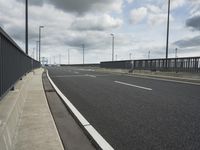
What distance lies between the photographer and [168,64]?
1046 inches

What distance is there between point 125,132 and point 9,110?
8.17ft

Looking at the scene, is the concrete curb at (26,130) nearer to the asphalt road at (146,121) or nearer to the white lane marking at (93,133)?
the white lane marking at (93,133)

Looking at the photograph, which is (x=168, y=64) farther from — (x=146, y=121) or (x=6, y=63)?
(x=6, y=63)

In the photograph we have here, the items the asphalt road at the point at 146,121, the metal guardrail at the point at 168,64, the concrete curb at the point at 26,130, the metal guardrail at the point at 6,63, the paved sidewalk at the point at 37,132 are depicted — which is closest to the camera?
the concrete curb at the point at 26,130

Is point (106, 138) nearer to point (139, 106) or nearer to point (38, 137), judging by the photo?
point (38, 137)

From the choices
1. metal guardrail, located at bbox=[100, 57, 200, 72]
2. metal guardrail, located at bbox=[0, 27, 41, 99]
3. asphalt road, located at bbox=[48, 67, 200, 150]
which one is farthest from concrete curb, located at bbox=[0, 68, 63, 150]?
metal guardrail, located at bbox=[100, 57, 200, 72]

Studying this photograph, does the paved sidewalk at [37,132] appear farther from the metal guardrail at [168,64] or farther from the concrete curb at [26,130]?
the metal guardrail at [168,64]

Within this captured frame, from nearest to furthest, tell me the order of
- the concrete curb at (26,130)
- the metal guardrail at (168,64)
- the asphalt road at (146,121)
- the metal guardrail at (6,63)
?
the concrete curb at (26,130) → the asphalt road at (146,121) → the metal guardrail at (6,63) → the metal guardrail at (168,64)

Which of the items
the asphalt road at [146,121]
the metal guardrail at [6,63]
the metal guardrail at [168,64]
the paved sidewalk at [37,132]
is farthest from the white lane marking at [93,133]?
the metal guardrail at [168,64]

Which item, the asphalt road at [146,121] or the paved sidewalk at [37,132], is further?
the asphalt road at [146,121]

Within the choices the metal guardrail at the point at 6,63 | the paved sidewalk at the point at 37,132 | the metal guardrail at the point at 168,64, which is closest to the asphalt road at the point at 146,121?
the paved sidewalk at the point at 37,132

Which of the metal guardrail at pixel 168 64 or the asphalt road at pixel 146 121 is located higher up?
the metal guardrail at pixel 168 64

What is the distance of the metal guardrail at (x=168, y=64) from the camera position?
2181 centimetres

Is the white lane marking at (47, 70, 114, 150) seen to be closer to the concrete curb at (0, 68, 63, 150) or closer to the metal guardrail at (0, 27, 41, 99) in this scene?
the concrete curb at (0, 68, 63, 150)
